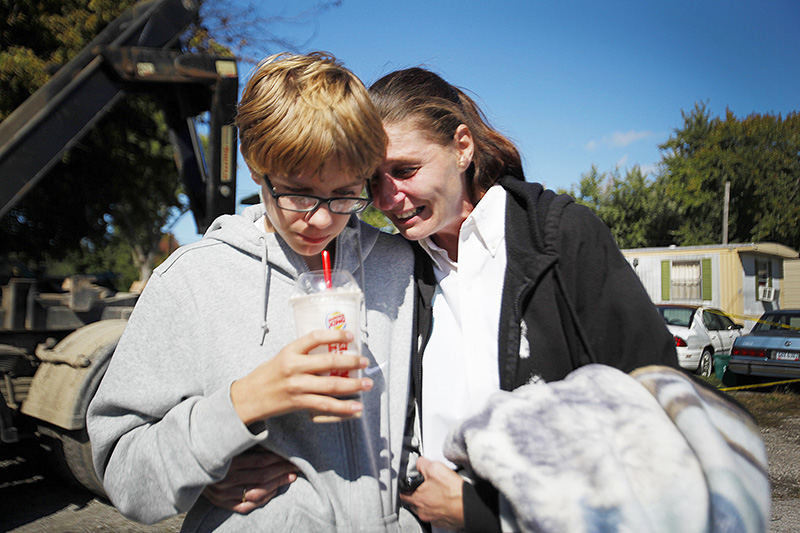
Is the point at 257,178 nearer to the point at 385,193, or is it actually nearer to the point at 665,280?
the point at 385,193

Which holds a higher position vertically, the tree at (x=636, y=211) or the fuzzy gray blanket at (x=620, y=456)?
the tree at (x=636, y=211)

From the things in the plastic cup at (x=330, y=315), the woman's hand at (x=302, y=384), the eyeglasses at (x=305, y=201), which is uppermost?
the eyeglasses at (x=305, y=201)

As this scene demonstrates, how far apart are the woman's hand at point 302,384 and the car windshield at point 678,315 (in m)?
13.3

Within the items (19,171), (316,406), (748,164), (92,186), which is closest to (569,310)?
(316,406)

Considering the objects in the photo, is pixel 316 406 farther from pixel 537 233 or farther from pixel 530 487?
pixel 537 233

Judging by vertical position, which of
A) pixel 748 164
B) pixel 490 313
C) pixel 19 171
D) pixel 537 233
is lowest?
pixel 490 313

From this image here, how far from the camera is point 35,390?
14.6ft

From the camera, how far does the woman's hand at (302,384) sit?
1.22 meters

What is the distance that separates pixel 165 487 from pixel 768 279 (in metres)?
27.8

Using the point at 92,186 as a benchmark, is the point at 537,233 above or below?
below

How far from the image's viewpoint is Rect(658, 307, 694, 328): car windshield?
42.4 feet

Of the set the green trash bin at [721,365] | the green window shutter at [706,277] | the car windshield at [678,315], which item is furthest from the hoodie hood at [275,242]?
the green window shutter at [706,277]

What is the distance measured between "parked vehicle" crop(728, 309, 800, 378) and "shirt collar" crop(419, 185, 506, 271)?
443 inches

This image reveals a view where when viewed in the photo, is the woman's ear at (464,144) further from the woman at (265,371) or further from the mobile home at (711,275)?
the mobile home at (711,275)
